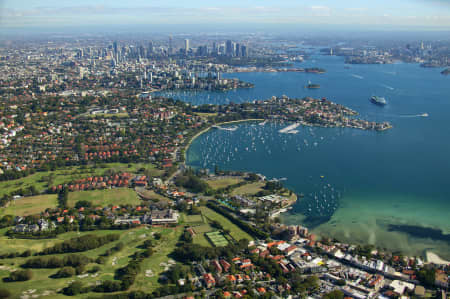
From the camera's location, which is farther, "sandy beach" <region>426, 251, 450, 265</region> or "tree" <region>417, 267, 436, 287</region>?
"sandy beach" <region>426, 251, 450, 265</region>

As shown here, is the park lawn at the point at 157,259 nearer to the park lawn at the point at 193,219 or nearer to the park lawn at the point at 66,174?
the park lawn at the point at 193,219

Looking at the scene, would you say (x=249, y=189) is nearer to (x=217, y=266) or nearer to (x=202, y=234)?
(x=202, y=234)

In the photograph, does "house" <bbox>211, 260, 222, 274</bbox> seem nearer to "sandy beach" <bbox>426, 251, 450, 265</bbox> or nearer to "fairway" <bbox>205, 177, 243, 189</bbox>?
"fairway" <bbox>205, 177, 243, 189</bbox>

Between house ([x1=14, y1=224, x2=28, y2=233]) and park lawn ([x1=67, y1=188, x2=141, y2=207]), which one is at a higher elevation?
park lawn ([x1=67, y1=188, x2=141, y2=207])

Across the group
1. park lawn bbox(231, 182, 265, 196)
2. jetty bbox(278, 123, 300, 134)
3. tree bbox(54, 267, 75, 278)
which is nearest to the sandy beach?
park lawn bbox(231, 182, 265, 196)

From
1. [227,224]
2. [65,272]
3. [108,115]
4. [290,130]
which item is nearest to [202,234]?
[227,224]

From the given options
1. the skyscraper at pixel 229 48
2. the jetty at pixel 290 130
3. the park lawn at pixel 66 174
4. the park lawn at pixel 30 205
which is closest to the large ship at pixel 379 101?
the jetty at pixel 290 130

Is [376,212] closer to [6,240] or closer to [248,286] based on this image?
[248,286]
